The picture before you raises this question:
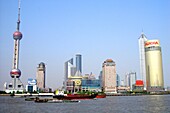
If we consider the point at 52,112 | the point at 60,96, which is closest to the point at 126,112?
the point at 52,112

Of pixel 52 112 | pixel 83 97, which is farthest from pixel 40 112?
pixel 83 97

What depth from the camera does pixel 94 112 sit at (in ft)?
182

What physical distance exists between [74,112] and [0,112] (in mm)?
16468

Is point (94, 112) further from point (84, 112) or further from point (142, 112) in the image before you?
point (142, 112)

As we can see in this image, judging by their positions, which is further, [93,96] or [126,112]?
[93,96]

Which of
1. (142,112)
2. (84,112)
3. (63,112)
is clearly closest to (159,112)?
(142,112)

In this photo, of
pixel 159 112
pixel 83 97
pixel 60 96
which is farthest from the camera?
pixel 83 97

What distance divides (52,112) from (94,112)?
9.29 m

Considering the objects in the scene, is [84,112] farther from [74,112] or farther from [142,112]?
[142,112]

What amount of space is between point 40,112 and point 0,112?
893cm

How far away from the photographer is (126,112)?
55.0 m

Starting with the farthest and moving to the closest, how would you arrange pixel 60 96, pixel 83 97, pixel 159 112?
1. pixel 83 97
2. pixel 60 96
3. pixel 159 112

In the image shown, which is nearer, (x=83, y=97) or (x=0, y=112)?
(x=0, y=112)

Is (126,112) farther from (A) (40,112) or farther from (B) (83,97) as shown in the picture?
(B) (83,97)
